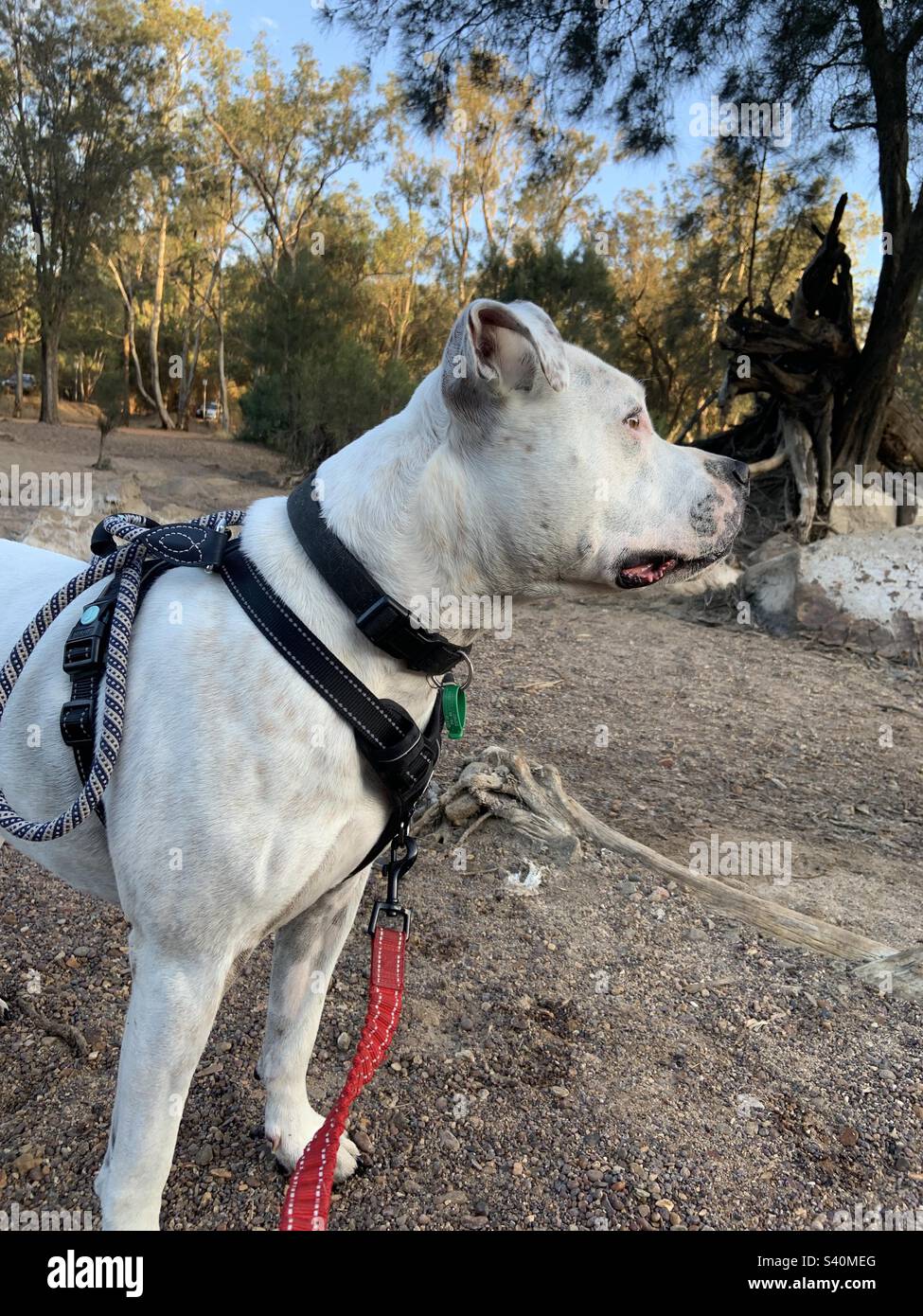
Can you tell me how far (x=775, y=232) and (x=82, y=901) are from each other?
1909 cm

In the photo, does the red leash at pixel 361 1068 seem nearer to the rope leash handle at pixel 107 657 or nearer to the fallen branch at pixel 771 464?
the rope leash handle at pixel 107 657

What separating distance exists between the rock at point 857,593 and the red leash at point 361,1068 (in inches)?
268

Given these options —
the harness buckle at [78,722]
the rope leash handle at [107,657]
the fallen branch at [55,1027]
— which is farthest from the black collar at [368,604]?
the fallen branch at [55,1027]

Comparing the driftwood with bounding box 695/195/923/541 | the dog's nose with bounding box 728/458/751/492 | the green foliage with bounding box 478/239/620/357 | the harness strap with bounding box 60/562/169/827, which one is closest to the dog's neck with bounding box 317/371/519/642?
the harness strap with bounding box 60/562/169/827

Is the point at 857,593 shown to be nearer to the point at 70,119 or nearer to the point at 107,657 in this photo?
the point at 107,657

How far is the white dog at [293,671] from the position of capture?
1669mm

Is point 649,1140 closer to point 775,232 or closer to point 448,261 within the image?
point 775,232

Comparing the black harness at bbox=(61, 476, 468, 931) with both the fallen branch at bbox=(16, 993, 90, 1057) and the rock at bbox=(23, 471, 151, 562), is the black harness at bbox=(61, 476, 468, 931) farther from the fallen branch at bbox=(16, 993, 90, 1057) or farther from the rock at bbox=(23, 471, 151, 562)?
the rock at bbox=(23, 471, 151, 562)

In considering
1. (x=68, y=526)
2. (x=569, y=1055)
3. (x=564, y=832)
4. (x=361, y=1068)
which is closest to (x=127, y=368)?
(x=68, y=526)

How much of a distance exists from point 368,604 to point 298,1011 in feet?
3.83

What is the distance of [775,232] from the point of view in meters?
18.0

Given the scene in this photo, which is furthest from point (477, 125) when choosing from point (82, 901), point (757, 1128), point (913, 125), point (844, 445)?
point (757, 1128)

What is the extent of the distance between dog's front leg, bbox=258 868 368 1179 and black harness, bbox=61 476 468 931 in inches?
14.4

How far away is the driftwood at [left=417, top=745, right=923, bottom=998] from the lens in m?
3.31
